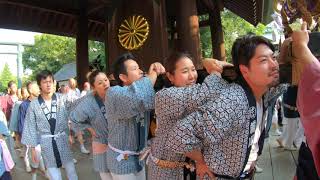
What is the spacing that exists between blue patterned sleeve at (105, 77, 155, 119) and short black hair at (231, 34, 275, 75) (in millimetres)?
810

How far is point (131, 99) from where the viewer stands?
2.65 metres

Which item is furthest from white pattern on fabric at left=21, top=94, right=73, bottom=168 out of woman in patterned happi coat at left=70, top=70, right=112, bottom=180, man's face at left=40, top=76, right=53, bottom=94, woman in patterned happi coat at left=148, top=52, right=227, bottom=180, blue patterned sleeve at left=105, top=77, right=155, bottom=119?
woman in patterned happi coat at left=148, top=52, right=227, bottom=180

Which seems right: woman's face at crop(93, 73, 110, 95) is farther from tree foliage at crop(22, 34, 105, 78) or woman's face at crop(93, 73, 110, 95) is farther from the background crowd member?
tree foliage at crop(22, 34, 105, 78)

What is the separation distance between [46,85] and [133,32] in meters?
2.28

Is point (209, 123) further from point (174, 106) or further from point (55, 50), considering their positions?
point (55, 50)

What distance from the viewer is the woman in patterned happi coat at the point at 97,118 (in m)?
3.62

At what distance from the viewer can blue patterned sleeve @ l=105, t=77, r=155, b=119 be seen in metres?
2.58

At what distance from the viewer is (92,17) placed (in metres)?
10.2

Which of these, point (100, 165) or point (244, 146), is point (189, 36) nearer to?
point (100, 165)

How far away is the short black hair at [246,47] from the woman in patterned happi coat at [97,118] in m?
2.05

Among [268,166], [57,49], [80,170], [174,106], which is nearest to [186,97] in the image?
[174,106]

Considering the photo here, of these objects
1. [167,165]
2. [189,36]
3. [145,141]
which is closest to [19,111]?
[189,36]

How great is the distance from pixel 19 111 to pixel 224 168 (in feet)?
20.5

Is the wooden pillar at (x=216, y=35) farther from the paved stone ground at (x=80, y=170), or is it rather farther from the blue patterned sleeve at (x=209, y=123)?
the blue patterned sleeve at (x=209, y=123)
